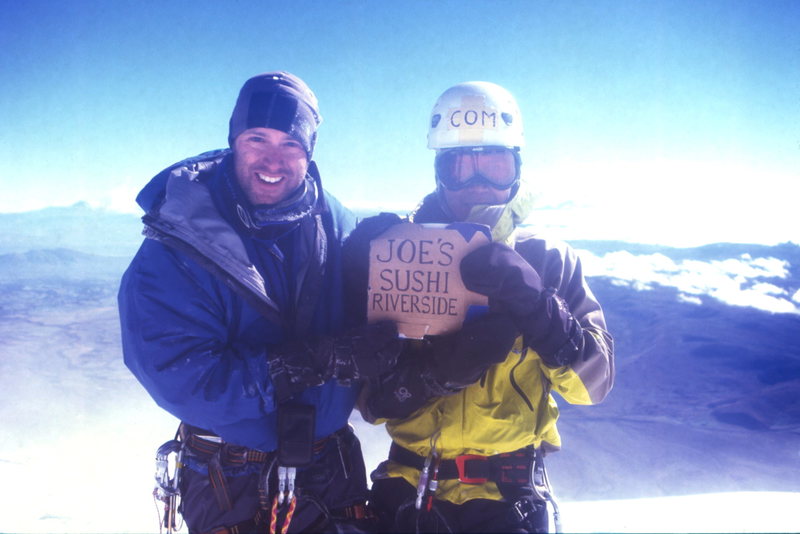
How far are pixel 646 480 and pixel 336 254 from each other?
119 ft

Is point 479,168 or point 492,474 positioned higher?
point 479,168

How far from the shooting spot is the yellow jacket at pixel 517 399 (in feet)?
9.60

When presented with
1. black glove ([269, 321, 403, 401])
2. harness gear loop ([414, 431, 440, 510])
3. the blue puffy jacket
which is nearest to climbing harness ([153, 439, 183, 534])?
the blue puffy jacket

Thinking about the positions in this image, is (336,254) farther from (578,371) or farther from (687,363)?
(687,363)

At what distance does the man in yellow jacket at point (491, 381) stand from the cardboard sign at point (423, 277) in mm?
87

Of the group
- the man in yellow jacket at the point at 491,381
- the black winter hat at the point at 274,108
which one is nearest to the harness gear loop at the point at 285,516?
the man in yellow jacket at the point at 491,381

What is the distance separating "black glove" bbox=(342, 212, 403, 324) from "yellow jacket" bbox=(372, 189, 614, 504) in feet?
2.62

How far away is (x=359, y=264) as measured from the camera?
3078 mm

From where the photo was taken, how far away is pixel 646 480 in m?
31.2

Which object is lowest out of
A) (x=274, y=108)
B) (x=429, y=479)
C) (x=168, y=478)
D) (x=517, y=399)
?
(x=168, y=478)

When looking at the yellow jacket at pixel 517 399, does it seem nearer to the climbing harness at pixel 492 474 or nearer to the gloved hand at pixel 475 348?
the climbing harness at pixel 492 474

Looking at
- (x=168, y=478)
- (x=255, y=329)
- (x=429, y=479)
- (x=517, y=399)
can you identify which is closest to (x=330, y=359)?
(x=255, y=329)

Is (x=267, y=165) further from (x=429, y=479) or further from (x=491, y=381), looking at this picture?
(x=429, y=479)

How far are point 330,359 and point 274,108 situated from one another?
1.64 metres
